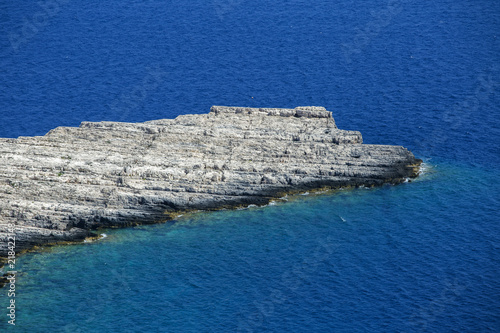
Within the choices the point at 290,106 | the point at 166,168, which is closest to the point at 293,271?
the point at 166,168

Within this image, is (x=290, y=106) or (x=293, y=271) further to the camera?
(x=290, y=106)

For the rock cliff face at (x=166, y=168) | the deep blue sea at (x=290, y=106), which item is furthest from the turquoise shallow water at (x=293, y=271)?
the rock cliff face at (x=166, y=168)

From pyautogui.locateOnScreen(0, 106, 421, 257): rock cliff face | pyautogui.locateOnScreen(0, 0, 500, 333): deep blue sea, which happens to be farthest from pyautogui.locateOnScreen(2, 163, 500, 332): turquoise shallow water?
pyautogui.locateOnScreen(0, 106, 421, 257): rock cliff face

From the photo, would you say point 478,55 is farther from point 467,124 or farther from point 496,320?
point 496,320

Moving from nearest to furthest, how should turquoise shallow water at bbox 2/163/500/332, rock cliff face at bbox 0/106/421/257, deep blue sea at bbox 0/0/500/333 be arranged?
turquoise shallow water at bbox 2/163/500/332 → deep blue sea at bbox 0/0/500/333 → rock cliff face at bbox 0/106/421/257

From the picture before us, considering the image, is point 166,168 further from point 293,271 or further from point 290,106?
point 290,106

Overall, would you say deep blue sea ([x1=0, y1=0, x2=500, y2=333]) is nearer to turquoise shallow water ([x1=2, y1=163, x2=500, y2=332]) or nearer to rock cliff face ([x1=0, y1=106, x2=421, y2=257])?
turquoise shallow water ([x1=2, y1=163, x2=500, y2=332])

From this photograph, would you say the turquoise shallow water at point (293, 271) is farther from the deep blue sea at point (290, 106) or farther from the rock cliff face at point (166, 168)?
the rock cliff face at point (166, 168)
